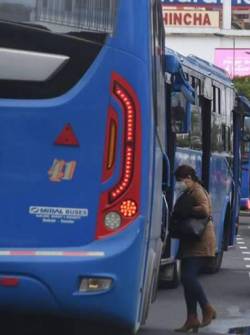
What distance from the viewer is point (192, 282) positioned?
10.9 m

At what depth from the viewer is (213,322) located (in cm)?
1143

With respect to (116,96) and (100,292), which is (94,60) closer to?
(116,96)

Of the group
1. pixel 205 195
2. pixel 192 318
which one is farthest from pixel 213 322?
pixel 205 195

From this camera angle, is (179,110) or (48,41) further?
(179,110)

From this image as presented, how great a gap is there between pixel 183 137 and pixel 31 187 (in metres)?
7.75

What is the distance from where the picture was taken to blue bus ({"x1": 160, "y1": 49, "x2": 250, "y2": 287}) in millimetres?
13852

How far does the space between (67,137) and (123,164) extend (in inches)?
16.3

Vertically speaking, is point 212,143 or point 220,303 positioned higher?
point 212,143

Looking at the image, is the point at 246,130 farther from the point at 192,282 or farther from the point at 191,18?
the point at 191,18

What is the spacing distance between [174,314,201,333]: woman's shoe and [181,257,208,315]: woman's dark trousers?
0.27 ft

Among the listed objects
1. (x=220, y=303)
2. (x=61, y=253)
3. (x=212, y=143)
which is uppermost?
(x=212, y=143)

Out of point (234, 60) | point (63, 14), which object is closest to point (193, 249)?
point (63, 14)

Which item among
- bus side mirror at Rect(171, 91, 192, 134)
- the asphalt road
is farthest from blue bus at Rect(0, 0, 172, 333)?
bus side mirror at Rect(171, 91, 192, 134)

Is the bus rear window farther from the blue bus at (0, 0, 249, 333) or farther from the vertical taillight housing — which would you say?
the vertical taillight housing
